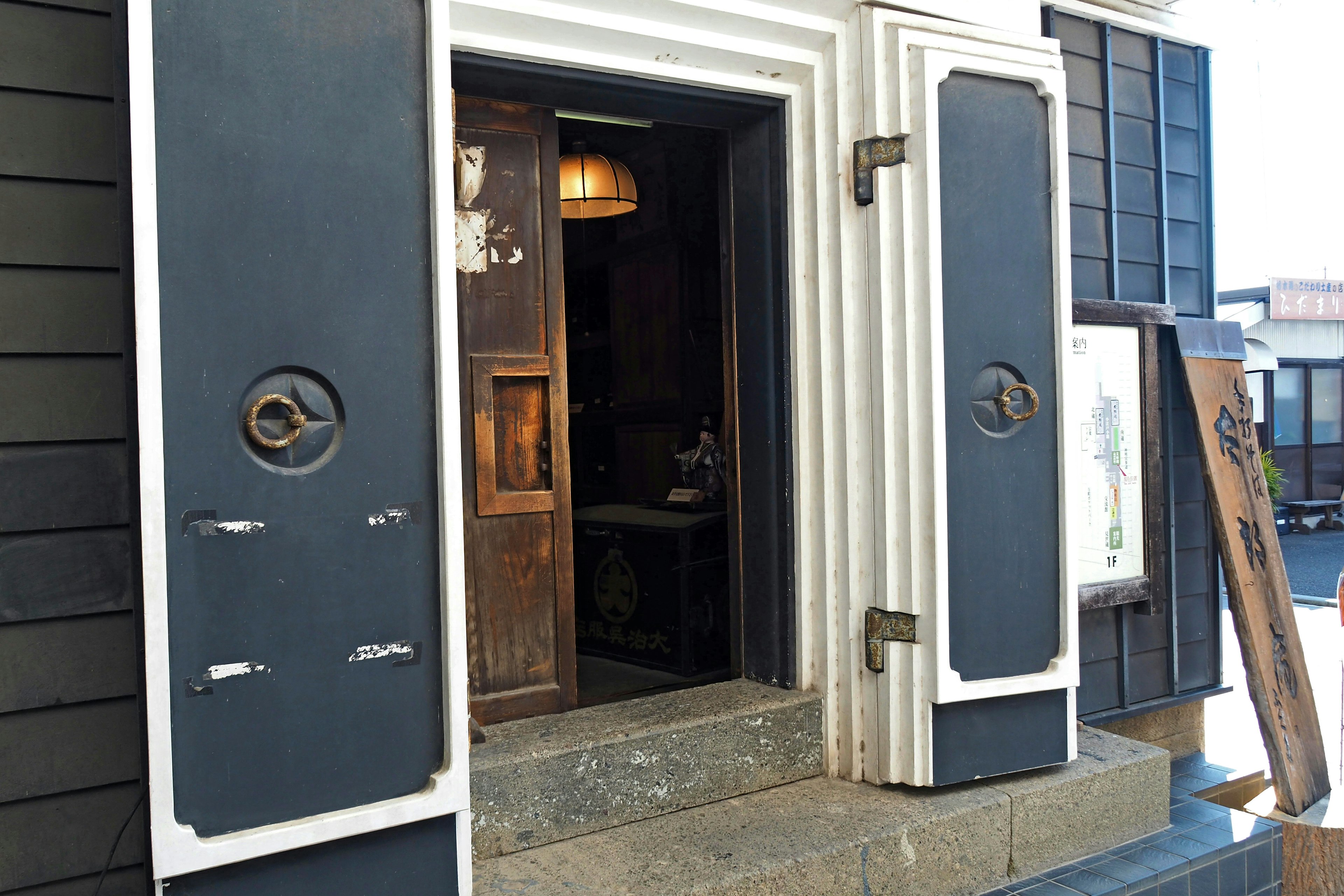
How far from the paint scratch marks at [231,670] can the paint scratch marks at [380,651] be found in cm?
17

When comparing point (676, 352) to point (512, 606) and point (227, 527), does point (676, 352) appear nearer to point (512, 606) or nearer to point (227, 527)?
point (512, 606)

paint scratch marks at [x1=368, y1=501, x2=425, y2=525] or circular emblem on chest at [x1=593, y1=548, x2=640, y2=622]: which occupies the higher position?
paint scratch marks at [x1=368, y1=501, x2=425, y2=525]

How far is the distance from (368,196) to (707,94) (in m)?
1.31

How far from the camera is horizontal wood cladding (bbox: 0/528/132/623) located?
2.20m

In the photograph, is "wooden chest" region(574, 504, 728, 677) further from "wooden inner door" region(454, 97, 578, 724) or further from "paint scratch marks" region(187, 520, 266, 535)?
"paint scratch marks" region(187, 520, 266, 535)

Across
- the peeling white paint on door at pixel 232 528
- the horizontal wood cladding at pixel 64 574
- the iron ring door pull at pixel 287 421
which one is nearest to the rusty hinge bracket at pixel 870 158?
the iron ring door pull at pixel 287 421

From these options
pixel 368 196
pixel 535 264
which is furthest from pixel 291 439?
pixel 535 264

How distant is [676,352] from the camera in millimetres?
5211

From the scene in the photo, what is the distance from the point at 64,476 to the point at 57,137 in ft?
2.54

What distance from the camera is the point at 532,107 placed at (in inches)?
121

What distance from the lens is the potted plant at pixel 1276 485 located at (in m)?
13.0

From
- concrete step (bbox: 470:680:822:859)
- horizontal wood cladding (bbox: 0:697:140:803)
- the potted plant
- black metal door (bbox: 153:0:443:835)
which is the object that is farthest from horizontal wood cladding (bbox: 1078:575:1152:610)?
the potted plant

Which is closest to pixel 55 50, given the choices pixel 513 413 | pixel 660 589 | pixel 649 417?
pixel 513 413

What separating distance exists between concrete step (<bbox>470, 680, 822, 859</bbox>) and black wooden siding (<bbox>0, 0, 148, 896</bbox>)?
0.85 metres
